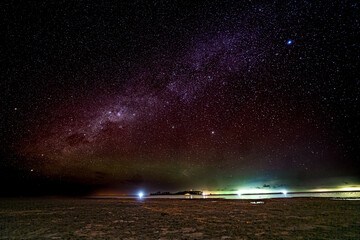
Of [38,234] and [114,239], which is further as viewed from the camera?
[38,234]

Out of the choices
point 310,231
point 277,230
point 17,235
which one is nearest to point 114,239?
point 17,235

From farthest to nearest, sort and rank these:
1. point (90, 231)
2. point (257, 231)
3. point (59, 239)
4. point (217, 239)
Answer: point (90, 231)
point (257, 231)
point (59, 239)
point (217, 239)

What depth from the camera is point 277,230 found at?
8453 mm

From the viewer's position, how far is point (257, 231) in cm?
841

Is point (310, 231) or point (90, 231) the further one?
point (90, 231)

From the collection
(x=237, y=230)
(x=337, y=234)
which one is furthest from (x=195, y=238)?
(x=337, y=234)

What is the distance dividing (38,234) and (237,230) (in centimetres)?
864

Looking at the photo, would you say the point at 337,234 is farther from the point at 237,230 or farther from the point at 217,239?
the point at 217,239

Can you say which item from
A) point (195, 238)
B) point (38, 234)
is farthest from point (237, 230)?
point (38, 234)

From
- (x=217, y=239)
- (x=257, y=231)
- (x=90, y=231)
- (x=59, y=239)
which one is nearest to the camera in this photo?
(x=217, y=239)

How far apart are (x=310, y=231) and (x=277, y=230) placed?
48.2 inches

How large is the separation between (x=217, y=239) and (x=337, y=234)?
14.7ft

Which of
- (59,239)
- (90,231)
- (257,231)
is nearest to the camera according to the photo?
(59,239)

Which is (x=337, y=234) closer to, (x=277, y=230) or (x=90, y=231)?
(x=277, y=230)
